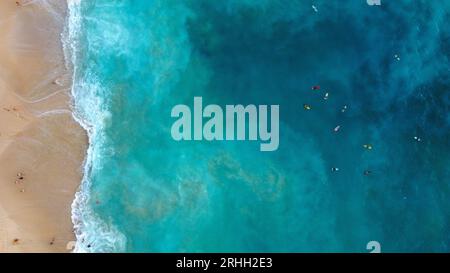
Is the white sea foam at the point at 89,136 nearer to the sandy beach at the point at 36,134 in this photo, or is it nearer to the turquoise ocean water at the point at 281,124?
the turquoise ocean water at the point at 281,124

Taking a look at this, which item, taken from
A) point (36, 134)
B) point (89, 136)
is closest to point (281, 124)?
point (89, 136)

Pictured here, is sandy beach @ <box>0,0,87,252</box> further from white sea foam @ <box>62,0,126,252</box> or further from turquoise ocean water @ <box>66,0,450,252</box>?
turquoise ocean water @ <box>66,0,450,252</box>

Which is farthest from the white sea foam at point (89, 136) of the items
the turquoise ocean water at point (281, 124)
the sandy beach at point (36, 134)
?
the sandy beach at point (36, 134)

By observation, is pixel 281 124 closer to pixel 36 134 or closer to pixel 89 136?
pixel 89 136

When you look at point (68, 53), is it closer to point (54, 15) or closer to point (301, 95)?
point (54, 15)

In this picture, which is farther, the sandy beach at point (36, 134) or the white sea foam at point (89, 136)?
the white sea foam at point (89, 136)
